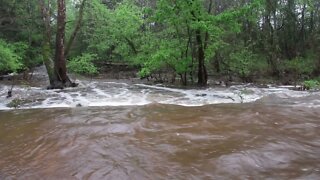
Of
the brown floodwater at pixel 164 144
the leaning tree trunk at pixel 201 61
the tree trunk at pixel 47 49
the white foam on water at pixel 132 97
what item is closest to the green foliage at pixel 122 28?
the tree trunk at pixel 47 49

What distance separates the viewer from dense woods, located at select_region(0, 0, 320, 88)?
1750cm

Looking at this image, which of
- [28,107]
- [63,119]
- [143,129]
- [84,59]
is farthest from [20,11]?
[143,129]

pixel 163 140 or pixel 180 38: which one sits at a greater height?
pixel 180 38

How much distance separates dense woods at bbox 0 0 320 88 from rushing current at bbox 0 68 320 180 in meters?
5.16

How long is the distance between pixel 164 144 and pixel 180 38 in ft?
38.1

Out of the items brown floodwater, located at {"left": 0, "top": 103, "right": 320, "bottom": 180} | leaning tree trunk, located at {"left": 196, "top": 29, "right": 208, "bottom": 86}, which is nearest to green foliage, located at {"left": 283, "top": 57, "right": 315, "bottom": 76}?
leaning tree trunk, located at {"left": 196, "top": 29, "right": 208, "bottom": 86}

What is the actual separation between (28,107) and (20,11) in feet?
48.4

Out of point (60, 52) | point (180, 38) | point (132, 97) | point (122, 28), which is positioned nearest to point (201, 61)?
point (180, 38)

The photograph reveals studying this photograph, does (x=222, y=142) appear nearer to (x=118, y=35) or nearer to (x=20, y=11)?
(x=118, y=35)

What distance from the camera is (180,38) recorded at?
60.9 feet

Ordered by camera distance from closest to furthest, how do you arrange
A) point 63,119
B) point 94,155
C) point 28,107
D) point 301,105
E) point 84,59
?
point 94,155 < point 63,119 < point 301,105 < point 28,107 < point 84,59

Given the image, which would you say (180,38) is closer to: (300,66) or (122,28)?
(122,28)

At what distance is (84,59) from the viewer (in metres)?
19.6

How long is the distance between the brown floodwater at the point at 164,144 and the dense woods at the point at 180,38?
6984mm
